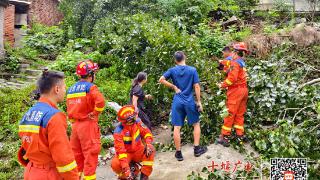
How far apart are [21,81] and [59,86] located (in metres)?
8.71

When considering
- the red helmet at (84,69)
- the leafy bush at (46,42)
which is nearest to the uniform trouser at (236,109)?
the red helmet at (84,69)

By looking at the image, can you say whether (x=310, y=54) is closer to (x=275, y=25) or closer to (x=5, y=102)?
(x=275, y=25)

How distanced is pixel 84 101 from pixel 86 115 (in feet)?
0.65

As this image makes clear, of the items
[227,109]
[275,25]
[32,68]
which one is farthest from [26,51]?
[227,109]

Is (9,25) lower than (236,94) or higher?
higher

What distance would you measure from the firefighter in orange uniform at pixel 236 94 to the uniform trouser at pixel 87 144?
2414 mm

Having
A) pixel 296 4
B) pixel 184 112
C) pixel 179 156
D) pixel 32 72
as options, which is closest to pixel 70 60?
pixel 32 72

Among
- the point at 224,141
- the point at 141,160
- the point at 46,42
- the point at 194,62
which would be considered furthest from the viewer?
the point at 46,42

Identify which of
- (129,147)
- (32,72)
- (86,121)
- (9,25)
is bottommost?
(129,147)

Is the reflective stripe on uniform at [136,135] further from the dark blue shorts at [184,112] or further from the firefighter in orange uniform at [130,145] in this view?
the dark blue shorts at [184,112]

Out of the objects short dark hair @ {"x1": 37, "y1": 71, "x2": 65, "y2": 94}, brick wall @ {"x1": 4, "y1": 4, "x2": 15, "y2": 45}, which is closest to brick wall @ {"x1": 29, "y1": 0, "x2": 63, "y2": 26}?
brick wall @ {"x1": 4, "y1": 4, "x2": 15, "y2": 45}

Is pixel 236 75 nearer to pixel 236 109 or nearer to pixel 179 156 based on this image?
pixel 236 109

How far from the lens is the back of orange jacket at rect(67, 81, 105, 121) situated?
5.23m

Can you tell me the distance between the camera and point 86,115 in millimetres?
5285
